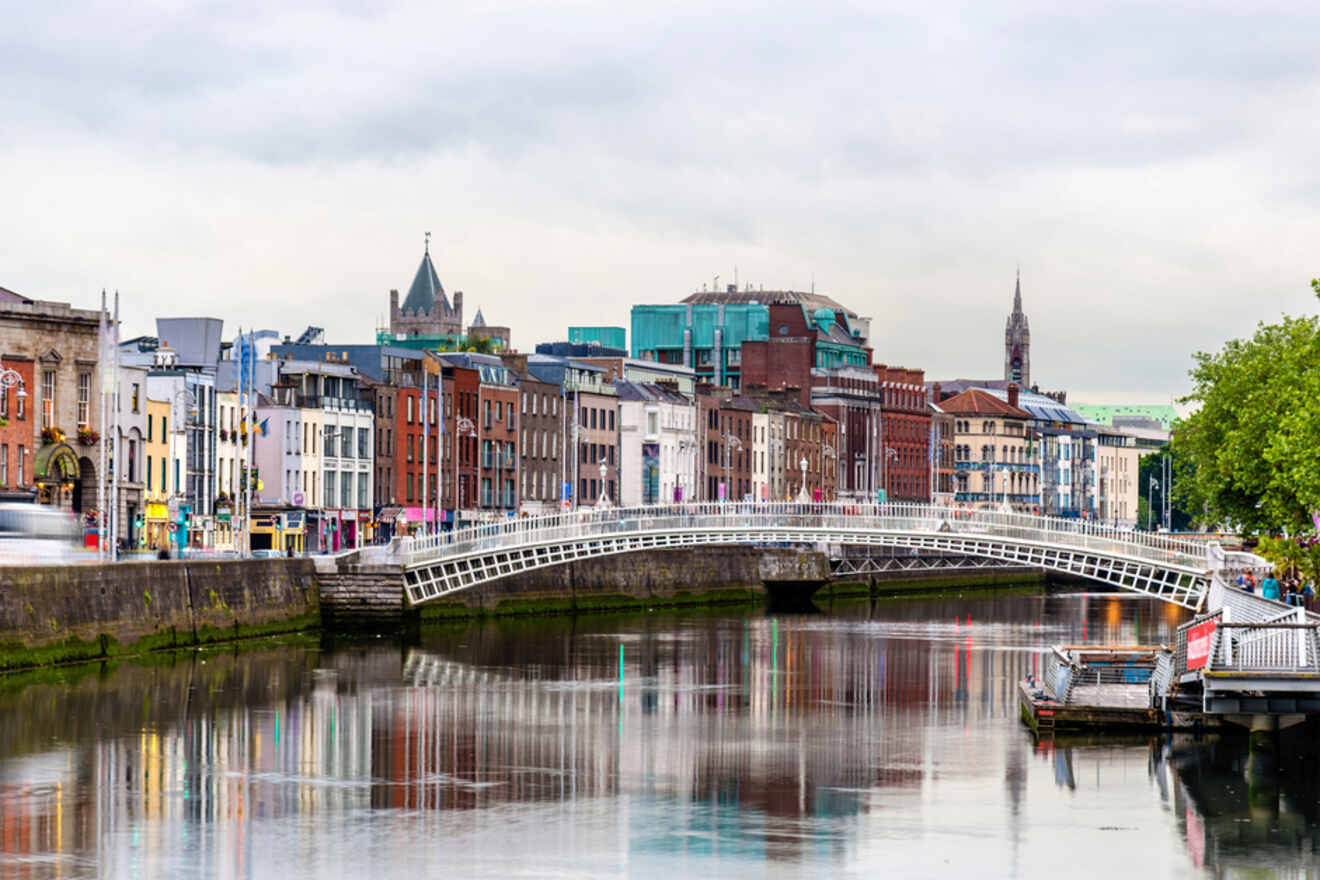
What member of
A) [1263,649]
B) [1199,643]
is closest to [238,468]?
[1199,643]

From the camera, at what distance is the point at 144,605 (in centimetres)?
6072

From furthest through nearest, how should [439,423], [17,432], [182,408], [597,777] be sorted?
[439,423] → [182,408] → [17,432] → [597,777]

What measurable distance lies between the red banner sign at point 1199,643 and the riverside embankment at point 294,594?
24.0 meters

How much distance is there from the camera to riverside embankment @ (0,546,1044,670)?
55.5 metres

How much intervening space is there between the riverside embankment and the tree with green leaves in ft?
59.2

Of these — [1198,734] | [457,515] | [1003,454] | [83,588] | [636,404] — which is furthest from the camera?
[1003,454]

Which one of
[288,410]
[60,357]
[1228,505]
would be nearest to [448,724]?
[60,357]

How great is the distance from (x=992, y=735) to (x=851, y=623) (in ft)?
133

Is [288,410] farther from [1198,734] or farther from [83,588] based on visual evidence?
[1198,734]

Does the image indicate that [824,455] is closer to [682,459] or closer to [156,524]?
[682,459]

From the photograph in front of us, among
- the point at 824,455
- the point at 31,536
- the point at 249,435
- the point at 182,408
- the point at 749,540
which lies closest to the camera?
the point at 31,536

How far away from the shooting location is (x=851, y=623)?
88125mm

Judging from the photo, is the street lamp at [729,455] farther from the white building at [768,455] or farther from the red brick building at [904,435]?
the red brick building at [904,435]

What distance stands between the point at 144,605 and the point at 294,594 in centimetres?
1096
